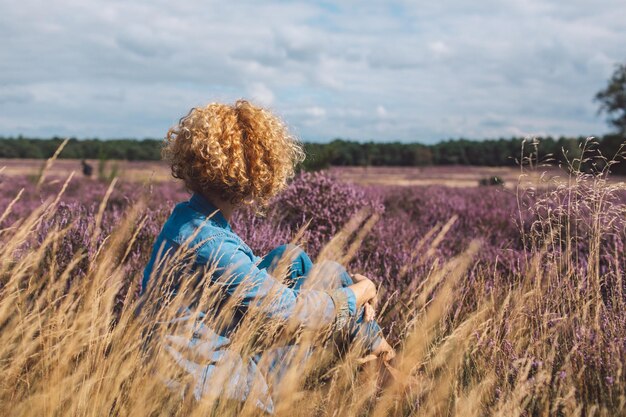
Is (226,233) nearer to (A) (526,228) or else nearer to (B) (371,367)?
(B) (371,367)

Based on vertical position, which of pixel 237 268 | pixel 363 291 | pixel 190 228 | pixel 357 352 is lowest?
pixel 357 352

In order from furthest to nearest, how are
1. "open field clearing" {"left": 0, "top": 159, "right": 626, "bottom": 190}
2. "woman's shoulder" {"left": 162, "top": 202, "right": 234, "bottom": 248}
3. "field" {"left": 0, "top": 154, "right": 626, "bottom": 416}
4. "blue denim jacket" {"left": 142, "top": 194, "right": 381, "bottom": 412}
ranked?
"open field clearing" {"left": 0, "top": 159, "right": 626, "bottom": 190} → "woman's shoulder" {"left": 162, "top": 202, "right": 234, "bottom": 248} → "blue denim jacket" {"left": 142, "top": 194, "right": 381, "bottom": 412} → "field" {"left": 0, "top": 154, "right": 626, "bottom": 416}

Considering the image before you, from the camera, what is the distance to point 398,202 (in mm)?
10703

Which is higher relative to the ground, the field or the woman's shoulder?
the woman's shoulder

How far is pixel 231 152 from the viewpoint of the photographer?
275 centimetres

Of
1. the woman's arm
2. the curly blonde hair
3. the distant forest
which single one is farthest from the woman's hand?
the distant forest

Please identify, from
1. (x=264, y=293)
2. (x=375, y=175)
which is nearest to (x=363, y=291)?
(x=264, y=293)

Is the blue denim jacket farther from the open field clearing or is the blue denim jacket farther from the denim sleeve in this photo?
the open field clearing

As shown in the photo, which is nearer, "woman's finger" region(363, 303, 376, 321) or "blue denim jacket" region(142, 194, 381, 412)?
"blue denim jacket" region(142, 194, 381, 412)

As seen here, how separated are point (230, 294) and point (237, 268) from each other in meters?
0.11

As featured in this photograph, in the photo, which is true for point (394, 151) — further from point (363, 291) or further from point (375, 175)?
point (363, 291)

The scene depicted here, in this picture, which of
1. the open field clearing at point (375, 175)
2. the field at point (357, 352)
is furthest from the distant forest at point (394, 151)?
the field at point (357, 352)

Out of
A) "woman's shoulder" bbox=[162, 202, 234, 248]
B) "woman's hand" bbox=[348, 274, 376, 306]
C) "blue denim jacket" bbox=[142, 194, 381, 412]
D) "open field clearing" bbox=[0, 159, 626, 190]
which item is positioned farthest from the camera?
"open field clearing" bbox=[0, 159, 626, 190]

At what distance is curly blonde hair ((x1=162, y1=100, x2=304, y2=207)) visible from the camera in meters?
2.71
